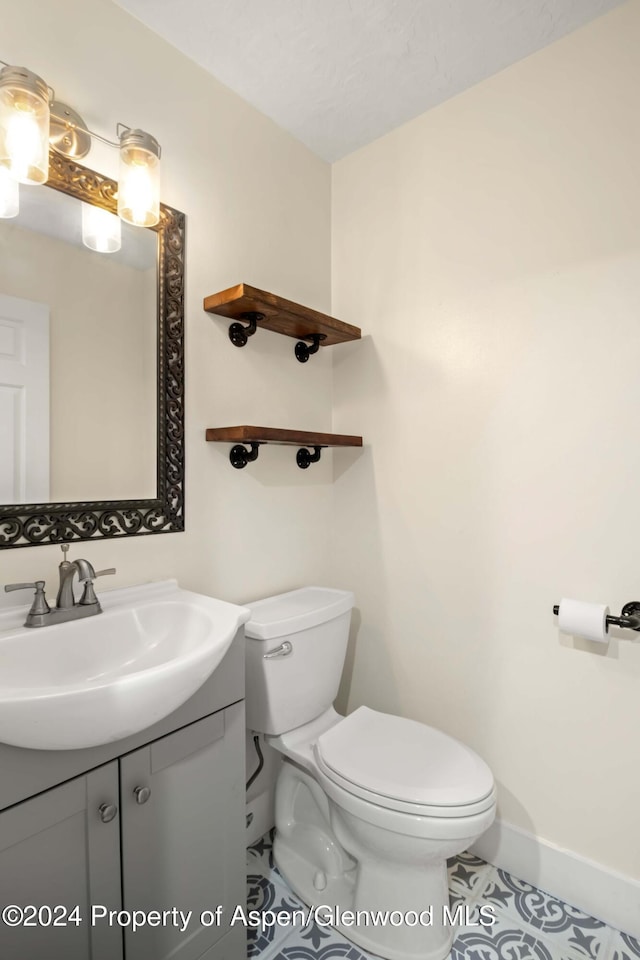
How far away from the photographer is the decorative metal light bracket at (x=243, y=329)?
1.58 meters

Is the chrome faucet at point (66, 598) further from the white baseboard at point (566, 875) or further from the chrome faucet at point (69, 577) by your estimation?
the white baseboard at point (566, 875)

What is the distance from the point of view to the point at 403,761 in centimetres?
135

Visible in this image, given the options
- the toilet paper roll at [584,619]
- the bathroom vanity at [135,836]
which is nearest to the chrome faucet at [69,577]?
the bathroom vanity at [135,836]

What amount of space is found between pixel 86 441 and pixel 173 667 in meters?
0.65

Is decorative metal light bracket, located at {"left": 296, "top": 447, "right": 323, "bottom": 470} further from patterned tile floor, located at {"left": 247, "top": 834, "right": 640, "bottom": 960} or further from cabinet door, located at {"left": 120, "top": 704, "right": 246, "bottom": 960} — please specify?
patterned tile floor, located at {"left": 247, "top": 834, "right": 640, "bottom": 960}

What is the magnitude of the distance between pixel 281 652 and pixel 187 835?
0.47 meters

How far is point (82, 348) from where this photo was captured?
126 centimetres

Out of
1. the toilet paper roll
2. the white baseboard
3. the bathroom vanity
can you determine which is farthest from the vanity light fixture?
the white baseboard

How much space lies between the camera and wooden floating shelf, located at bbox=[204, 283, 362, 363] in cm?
144

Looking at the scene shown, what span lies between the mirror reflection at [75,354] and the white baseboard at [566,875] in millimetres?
1475

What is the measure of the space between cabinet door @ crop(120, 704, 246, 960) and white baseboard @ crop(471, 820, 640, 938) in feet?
2.68

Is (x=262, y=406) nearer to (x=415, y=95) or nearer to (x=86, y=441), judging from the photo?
(x=86, y=441)

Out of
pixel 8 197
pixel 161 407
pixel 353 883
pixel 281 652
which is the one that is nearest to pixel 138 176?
pixel 8 197

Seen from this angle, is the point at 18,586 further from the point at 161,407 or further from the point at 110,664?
the point at 161,407
